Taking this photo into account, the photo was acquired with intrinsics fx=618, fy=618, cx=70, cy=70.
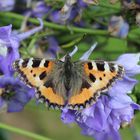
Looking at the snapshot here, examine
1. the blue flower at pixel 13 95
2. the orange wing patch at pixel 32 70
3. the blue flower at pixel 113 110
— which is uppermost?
the orange wing patch at pixel 32 70

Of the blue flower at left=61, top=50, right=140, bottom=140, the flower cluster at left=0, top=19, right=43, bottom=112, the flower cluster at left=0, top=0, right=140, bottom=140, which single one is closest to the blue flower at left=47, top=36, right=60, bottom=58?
the flower cluster at left=0, top=0, right=140, bottom=140

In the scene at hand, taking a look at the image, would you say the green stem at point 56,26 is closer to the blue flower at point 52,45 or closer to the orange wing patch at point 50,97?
the blue flower at point 52,45

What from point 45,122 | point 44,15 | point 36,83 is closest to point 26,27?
point 44,15

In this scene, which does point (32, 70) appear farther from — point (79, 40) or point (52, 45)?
point (52, 45)

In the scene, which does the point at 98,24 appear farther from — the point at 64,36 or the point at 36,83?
the point at 36,83

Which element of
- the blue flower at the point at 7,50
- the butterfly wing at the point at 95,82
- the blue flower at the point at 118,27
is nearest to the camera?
the butterfly wing at the point at 95,82

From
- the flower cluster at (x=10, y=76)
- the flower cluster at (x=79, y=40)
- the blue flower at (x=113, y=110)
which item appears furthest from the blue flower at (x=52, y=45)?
the blue flower at (x=113, y=110)

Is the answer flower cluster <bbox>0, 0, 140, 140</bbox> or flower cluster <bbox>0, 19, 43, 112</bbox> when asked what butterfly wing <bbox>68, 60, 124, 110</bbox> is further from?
flower cluster <bbox>0, 19, 43, 112</bbox>
